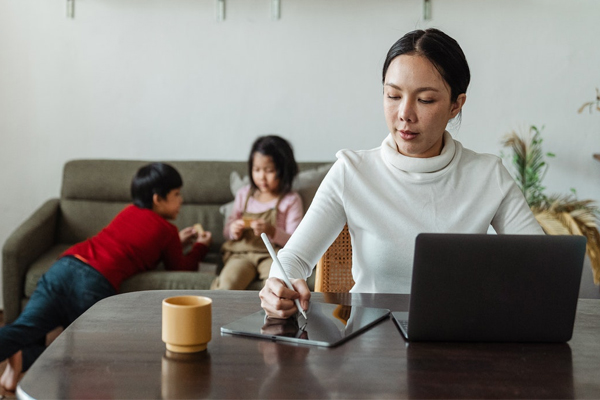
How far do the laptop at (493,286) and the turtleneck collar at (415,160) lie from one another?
0.56m

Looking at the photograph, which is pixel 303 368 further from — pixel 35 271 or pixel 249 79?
pixel 249 79

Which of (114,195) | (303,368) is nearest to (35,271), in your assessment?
(114,195)

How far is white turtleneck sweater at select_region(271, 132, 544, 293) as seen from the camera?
1538mm

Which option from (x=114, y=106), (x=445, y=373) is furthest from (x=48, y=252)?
(x=445, y=373)

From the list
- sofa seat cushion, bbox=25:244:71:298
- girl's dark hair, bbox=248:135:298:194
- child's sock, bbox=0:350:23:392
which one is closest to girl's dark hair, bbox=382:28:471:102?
girl's dark hair, bbox=248:135:298:194

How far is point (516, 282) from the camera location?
40.7 inches

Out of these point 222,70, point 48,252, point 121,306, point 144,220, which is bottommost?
point 48,252

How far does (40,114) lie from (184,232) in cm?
114

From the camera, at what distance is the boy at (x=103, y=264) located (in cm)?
245

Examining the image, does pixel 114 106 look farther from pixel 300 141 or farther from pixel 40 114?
pixel 300 141

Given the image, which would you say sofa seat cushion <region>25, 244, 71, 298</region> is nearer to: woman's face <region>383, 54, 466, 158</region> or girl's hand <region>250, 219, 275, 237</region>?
girl's hand <region>250, 219, 275, 237</region>

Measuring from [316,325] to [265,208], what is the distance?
1.93 meters

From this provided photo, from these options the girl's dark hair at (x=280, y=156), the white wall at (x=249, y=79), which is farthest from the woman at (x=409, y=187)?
the white wall at (x=249, y=79)

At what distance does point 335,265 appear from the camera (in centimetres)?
166
